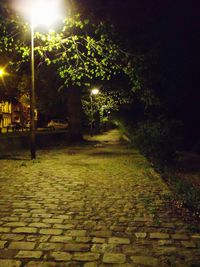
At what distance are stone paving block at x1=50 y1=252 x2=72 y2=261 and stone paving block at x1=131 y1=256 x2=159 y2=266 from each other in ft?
2.90

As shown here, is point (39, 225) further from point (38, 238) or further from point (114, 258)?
point (114, 258)

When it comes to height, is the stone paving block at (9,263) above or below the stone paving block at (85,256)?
above

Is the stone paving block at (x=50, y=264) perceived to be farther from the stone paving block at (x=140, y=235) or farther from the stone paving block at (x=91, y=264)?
the stone paving block at (x=140, y=235)

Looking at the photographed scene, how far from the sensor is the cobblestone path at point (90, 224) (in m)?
4.60

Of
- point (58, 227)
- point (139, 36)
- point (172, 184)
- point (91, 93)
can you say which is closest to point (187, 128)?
point (91, 93)

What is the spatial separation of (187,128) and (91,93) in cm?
991

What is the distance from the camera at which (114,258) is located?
457 centimetres

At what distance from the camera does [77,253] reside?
4.73m

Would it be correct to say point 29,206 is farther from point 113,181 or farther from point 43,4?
point 43,4

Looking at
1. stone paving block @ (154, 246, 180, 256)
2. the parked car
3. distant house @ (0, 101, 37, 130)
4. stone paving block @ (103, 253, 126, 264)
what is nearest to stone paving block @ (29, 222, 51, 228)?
stone paving block @ (103, 253, 126, 264)

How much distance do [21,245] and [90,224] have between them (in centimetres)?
149

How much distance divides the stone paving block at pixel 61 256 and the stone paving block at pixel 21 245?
420 millimetres

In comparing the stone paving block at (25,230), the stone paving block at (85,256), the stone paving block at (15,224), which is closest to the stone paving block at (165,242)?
the stone paving block at (85,256)

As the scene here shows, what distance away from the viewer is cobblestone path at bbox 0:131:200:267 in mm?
4598
